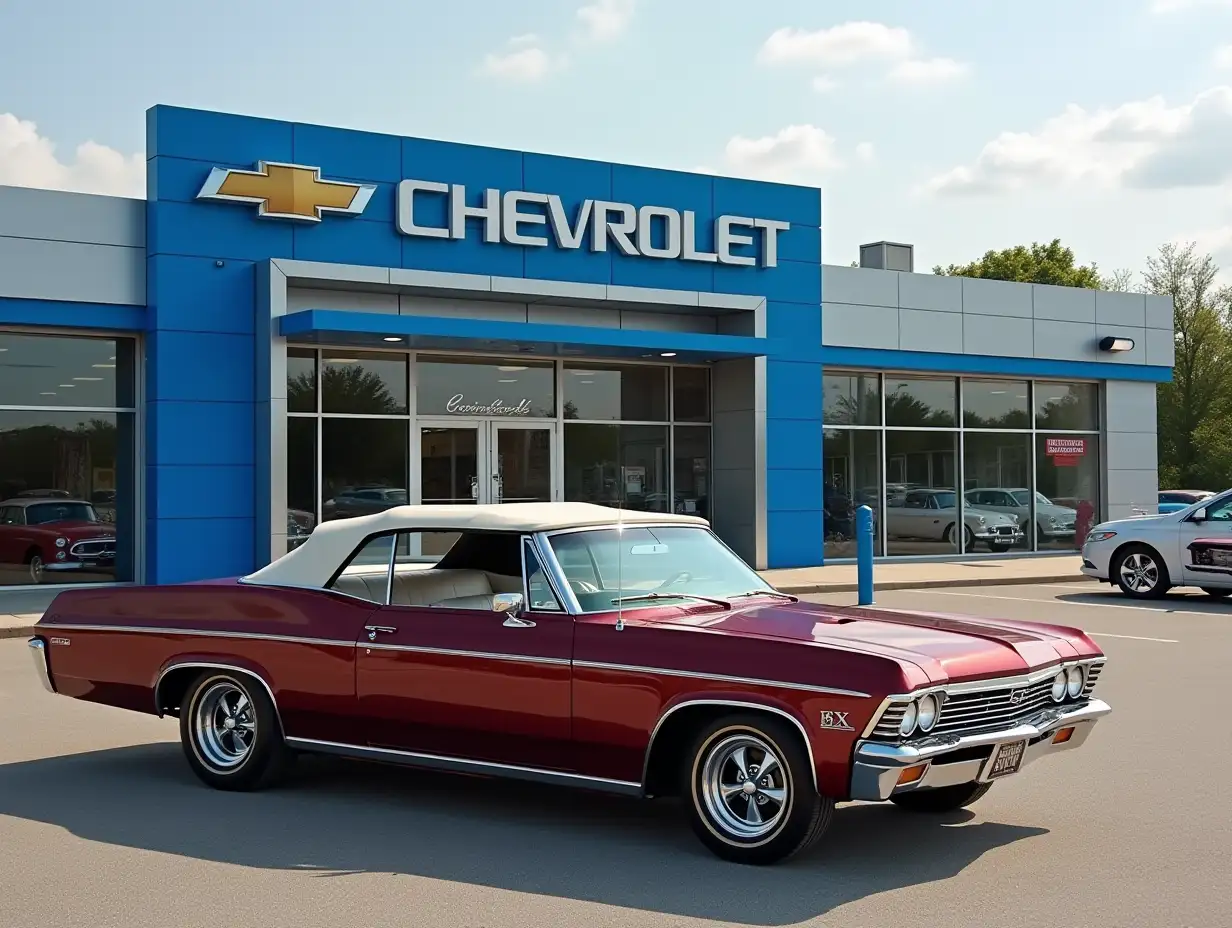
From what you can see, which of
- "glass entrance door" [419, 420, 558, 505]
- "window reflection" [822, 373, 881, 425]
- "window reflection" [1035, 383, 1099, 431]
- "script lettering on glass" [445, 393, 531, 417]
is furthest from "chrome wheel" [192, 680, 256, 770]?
"window reflection" [1035, 383, 1099, 431]

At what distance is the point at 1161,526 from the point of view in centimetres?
1991

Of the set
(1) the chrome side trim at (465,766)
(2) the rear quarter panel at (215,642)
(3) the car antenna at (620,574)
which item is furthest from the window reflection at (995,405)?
(1) the chrome side trim at (465,766)

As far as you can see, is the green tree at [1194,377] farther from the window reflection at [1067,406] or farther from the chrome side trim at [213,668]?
the chrome side trim at [213,668]

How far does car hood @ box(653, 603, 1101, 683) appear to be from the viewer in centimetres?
625

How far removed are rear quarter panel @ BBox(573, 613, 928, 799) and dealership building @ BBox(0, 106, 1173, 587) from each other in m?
13.9

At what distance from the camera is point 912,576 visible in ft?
75.9

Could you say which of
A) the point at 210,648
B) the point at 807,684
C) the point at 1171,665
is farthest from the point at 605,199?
the point at 807,684

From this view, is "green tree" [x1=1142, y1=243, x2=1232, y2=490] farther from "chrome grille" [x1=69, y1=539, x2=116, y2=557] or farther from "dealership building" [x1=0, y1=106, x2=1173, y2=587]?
"chrome grille" [x1=69, y1=539, x2=116, y2=557]

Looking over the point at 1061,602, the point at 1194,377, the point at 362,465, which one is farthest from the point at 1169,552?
the point at 1194,377

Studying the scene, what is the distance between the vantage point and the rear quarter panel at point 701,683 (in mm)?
5949

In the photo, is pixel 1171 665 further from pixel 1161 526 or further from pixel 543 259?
pixel 543 259

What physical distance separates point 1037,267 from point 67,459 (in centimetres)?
5927

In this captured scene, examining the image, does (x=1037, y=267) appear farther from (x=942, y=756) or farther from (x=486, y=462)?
(x=942, y=756)

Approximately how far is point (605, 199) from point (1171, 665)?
13.0 meters
